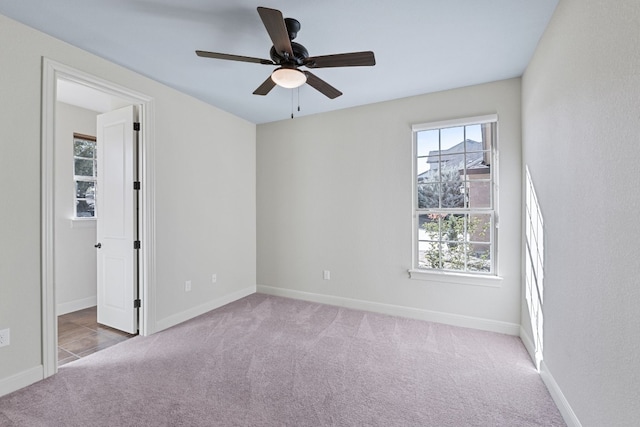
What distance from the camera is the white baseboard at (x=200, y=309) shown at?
125 inches

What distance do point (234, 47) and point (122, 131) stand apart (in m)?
1.64

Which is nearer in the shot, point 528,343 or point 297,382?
point 297,382

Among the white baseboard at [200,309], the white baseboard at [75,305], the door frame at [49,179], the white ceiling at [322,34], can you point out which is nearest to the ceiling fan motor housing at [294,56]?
the white ceiling at [322,34]

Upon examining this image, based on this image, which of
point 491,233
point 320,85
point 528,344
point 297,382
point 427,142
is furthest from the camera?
point 427,142

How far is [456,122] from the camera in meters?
3.21

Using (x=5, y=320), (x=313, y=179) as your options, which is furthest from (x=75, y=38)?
(x=313, y=179)

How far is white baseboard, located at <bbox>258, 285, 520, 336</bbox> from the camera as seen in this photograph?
10.0 ft

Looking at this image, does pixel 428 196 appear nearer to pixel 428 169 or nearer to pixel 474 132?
pixel 428 169

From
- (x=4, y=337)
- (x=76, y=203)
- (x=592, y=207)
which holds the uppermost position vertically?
(x=76, y=203)

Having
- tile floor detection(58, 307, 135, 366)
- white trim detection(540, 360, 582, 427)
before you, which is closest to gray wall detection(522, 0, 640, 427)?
white trim detection(540, 360, 582, 427)

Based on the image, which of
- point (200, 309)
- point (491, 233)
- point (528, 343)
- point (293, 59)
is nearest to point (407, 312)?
point (528, 343)

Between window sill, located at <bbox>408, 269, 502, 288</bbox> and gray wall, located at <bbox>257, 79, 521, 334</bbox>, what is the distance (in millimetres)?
15

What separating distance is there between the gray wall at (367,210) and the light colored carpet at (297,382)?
0.44 meters

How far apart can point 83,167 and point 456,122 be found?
16.0 feet
